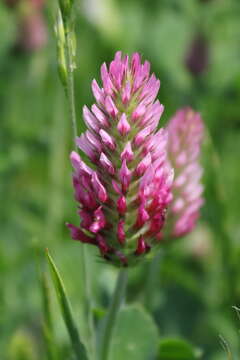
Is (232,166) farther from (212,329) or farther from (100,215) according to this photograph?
(100,215)

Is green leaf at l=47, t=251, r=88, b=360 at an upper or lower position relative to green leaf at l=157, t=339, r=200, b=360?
upper

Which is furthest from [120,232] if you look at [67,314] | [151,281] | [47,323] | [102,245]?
[151,281]

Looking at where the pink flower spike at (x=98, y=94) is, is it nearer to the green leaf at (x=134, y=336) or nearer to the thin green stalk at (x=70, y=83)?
the thin green stalk at (x=70, y=83)

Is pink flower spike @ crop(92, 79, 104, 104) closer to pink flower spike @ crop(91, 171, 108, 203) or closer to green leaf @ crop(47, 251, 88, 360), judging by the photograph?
pink flower spike @ crop(91, 171, 108, 203)

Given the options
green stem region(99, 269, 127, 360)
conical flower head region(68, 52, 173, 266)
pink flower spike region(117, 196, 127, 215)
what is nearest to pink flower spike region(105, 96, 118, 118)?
conical flower head region(68, 52, 173, 266)

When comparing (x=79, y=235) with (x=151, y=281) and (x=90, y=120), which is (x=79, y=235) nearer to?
(x=90, y=120)

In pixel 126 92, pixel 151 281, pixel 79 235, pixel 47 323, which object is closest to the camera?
pixel 126 92
